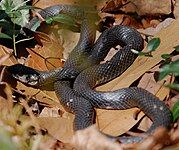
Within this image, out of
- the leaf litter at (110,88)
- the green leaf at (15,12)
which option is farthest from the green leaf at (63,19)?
the green leaf at (15,12)

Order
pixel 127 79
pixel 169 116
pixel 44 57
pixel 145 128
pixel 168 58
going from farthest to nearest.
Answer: pixel 44 57 → pixel 127 79 → pixel 168 58 → pixel 145 128 → pixel 169 116

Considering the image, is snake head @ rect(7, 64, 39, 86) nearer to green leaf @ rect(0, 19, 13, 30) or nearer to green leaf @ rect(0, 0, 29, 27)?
green leaf @ rect(0, 19, 13, 30)

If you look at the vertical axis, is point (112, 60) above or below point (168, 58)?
below

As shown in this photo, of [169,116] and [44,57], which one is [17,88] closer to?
[44,57]

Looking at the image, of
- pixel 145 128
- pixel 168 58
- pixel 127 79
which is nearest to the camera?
pixel 145 128

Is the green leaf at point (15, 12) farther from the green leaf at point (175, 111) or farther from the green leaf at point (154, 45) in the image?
the green leaf at point (175, 111)

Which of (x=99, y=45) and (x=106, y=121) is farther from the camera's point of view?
(x=99, y=45)

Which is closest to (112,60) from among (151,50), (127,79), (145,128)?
(127,79)

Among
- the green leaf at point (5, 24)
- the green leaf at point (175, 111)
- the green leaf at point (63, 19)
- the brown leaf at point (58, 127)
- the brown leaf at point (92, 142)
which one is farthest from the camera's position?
the green leaf at point (63, 19)

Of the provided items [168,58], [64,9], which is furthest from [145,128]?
[64,9]
